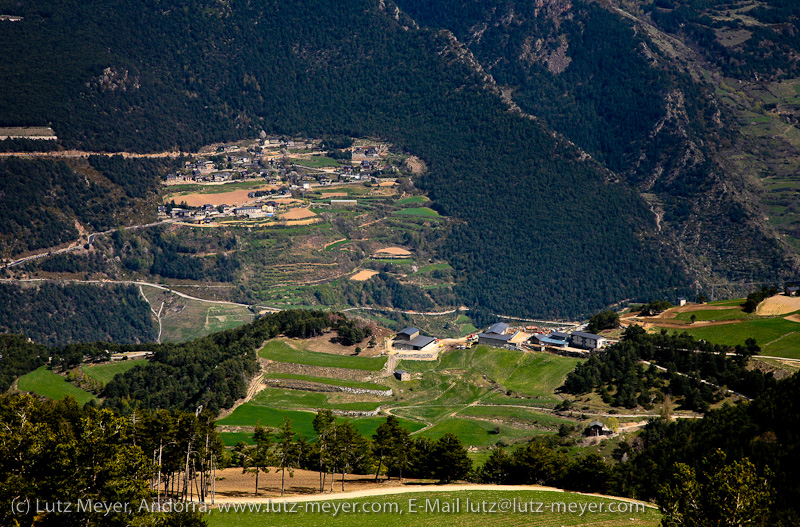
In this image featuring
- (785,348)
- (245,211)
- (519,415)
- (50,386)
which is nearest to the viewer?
(519,415)

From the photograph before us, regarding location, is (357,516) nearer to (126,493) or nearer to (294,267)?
(126,493)

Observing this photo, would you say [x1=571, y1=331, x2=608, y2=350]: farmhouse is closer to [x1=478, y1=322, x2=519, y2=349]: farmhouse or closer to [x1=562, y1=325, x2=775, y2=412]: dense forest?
[x1=562, y1=325, x2=775, y2=412]: dense forest

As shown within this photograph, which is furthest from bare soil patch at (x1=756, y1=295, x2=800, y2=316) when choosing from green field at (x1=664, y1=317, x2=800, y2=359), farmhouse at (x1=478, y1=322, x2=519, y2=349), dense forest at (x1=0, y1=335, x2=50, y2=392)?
dense forest at (x1=0, y1=335, x2=50, y2=392)

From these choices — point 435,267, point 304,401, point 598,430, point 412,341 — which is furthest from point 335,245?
point 598,430

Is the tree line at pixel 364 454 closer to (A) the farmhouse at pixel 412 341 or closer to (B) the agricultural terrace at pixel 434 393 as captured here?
(B) the agricultural terrace at pixel 434 393

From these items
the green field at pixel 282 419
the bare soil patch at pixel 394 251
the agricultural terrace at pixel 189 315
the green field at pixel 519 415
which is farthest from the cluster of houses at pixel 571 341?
the bare soil patch at pixel 394 251

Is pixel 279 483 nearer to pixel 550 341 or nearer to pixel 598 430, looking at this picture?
pixel 598 430
